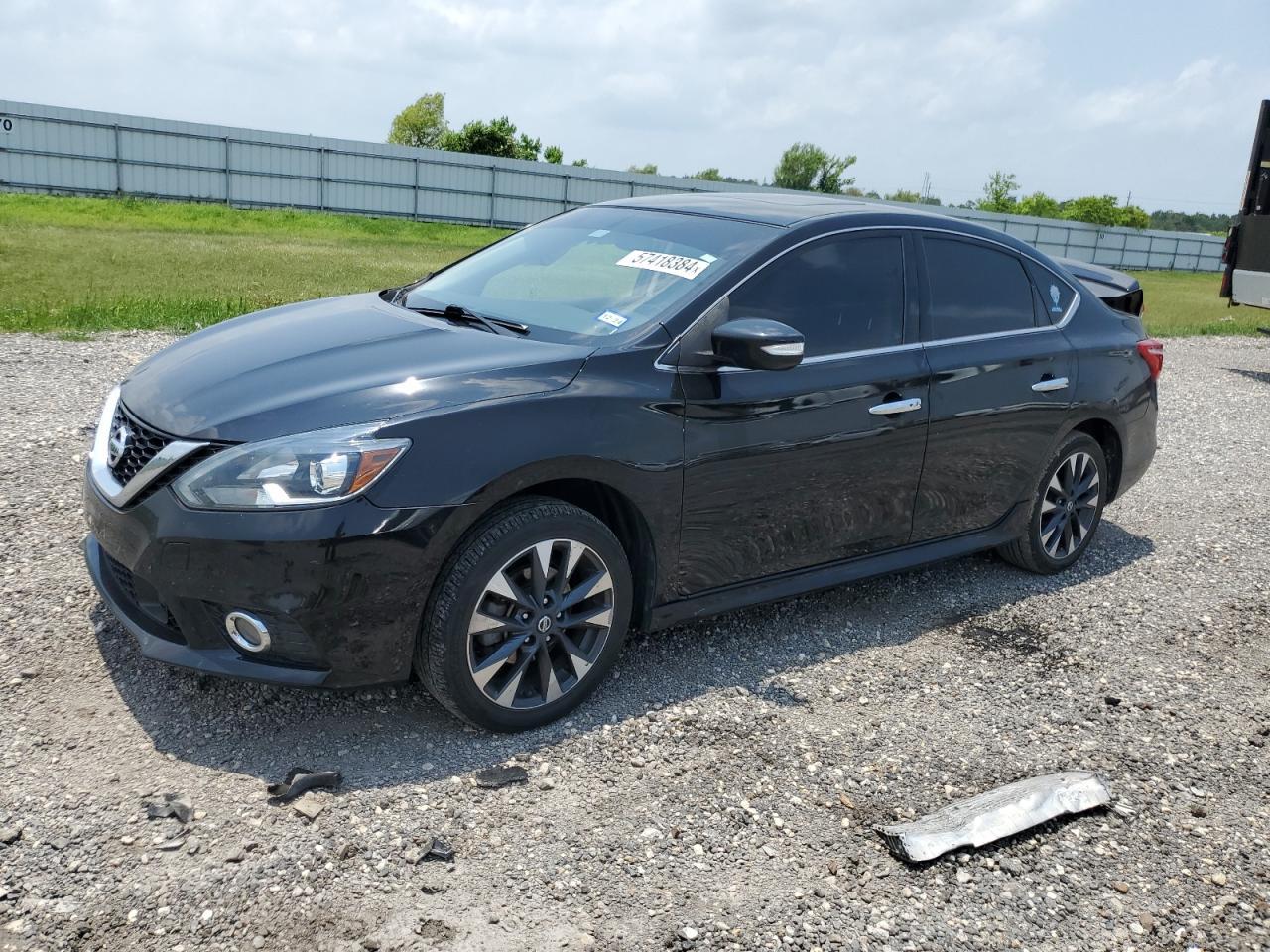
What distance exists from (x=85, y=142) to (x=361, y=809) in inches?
1430

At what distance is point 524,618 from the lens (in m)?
3.64

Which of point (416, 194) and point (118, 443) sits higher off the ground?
point (416, 194)

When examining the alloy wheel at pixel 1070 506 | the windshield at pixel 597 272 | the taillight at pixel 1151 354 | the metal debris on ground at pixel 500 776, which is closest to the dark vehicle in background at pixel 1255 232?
the taillight at pixel 1151 354

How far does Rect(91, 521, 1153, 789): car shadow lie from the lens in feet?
11.6

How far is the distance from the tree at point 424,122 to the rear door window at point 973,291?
247 feet

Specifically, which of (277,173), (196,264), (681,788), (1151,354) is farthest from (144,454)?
(277,173)

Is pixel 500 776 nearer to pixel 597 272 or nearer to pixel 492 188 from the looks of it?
pixel 597 272

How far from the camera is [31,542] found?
192 inches

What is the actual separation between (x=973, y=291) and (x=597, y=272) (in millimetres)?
1812

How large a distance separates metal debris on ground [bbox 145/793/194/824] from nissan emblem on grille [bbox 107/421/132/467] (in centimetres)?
113

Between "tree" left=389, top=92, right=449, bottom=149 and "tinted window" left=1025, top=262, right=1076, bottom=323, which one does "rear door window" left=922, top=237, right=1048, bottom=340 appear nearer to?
"tinted window" left=1025, top=262, right=1076, bottom=323

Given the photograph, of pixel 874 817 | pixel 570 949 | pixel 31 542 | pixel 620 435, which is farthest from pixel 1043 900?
pixel 31 542

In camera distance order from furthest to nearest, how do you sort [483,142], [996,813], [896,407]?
[483,142] < [896,407] < [996,813]

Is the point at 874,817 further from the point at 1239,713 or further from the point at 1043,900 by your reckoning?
the point at 1239,713
